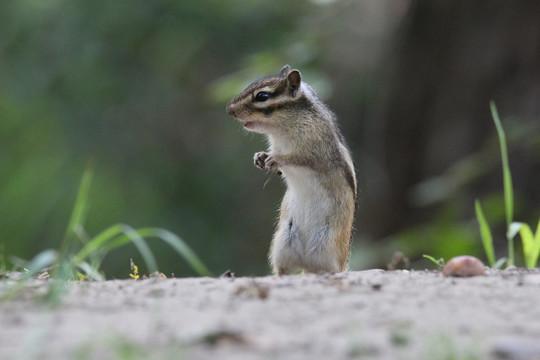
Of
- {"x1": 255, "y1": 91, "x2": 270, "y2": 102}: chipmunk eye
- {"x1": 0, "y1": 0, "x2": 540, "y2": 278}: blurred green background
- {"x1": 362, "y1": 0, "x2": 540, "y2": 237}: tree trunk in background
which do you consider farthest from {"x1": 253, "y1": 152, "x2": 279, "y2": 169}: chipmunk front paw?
{"x1": 0, "y1": 0, "x2": 540, "y2": 278}: blurred green background

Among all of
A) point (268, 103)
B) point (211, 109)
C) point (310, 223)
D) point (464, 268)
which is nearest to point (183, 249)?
point (464, 268)

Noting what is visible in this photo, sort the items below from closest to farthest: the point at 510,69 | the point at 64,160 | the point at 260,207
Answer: the point at 510,69
the point at 64,160
the point at 260,207

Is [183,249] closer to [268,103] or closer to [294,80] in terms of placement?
[268,103]

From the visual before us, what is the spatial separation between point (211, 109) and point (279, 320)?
8902 millimetres

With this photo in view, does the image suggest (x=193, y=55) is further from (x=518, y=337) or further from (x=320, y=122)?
(x=518, y=337)

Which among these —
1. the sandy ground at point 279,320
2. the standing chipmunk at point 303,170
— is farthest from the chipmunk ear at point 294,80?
the sandy ground at point 279,320

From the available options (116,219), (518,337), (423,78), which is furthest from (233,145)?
(518,337)

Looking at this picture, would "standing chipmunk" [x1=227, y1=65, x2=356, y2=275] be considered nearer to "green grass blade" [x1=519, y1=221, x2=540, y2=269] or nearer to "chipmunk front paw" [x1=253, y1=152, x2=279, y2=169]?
"chipmunk front paw" [x1=253, y1=152, x2=279, y2=169]

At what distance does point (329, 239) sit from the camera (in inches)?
165

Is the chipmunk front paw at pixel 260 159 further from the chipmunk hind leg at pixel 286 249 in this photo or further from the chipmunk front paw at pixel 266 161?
the chipmunk hind leg at pixel 286 249

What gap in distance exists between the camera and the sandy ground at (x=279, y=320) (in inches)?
79.3

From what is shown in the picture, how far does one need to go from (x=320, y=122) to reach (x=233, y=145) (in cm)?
611

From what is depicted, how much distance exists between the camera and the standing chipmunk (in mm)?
4219

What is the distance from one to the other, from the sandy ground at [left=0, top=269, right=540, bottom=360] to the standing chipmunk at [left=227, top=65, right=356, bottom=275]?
3.71 feet
